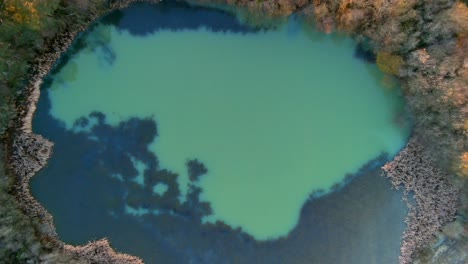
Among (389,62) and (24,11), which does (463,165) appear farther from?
(24,11)

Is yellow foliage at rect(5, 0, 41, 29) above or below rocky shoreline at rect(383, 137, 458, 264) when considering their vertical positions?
above

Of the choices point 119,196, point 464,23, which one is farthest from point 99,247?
point 464,23

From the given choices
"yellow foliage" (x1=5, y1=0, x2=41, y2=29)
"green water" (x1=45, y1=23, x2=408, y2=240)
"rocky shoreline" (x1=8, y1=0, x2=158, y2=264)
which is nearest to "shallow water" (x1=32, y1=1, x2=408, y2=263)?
"green water" (x1=45, y1=23, x2=408, y2=240)

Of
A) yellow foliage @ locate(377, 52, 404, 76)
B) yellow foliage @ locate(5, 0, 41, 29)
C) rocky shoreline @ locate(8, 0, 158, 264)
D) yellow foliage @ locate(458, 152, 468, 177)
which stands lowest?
rocky shoreline @ locate(8, 0, 158, 264)

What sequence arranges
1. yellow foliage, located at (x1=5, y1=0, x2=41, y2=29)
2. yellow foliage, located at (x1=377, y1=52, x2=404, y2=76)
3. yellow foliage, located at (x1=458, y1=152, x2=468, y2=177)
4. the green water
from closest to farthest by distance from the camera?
yellow foliage, located at (x1=5, y1=0, x2=41, y2=29) < yellow foliage, located at (x1=458, y1=152, x2=468, y2=177) < yellow foliage, located at (x1=377, y1=52, x2=404, y2=76) < the green water

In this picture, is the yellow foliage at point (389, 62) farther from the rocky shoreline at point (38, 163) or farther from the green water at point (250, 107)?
the rocky shoreline at point (38, 163)

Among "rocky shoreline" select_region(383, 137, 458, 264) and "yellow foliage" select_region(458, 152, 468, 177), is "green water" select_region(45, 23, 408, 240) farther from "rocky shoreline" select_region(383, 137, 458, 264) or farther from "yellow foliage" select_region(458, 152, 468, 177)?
"yellow foliage" select_region(458, 152, 468, 177)

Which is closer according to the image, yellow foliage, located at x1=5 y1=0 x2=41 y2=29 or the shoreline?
yellow foliage, located at x1=5 y1=0 x2=41 y2=29

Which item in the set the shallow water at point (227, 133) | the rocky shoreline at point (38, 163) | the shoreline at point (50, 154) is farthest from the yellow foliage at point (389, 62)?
the rocky shoreline at point (38, 163)

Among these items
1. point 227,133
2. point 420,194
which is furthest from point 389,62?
point 227,133
